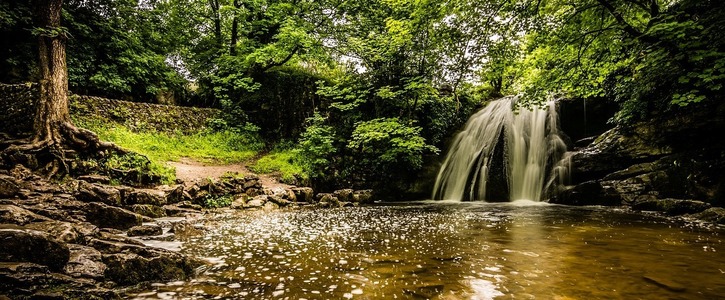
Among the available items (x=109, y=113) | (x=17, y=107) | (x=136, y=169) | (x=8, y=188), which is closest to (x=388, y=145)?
(x=136, y=169)

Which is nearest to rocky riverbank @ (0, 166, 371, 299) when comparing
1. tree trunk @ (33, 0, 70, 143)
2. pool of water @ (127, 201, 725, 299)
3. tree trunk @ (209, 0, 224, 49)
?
pool of water @ (127, 201, 725, 299)

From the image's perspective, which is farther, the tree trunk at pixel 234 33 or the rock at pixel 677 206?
the tree trunk at pixel 234 33

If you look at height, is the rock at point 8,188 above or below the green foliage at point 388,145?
below

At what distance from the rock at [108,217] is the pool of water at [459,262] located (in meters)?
1.64

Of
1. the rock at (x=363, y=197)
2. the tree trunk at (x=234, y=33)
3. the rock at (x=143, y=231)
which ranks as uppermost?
the tree trunk at (x=234, y=33)

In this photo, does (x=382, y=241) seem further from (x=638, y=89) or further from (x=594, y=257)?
(x=638, y=89)

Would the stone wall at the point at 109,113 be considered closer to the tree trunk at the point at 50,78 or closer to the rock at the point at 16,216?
the tree trunk at the point at 50,78

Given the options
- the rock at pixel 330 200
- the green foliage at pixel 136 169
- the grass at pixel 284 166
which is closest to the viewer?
the green foliage at pixel 136 169

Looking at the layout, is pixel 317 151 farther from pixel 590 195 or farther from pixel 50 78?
pixel 590 195

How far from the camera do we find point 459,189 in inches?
592

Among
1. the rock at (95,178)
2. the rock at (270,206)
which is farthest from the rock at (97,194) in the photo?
the rock at (270,206)

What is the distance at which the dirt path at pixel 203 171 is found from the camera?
478 inches

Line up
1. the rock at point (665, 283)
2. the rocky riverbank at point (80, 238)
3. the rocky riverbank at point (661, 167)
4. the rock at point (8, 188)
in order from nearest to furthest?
the rocky riverbank at point (80, 238), the rock at point (665, 283), the rock at point (8, 188), the rocky riverbank at point (661, 167)

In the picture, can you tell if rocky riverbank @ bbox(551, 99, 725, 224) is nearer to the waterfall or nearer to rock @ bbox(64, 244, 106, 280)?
the waterfall
